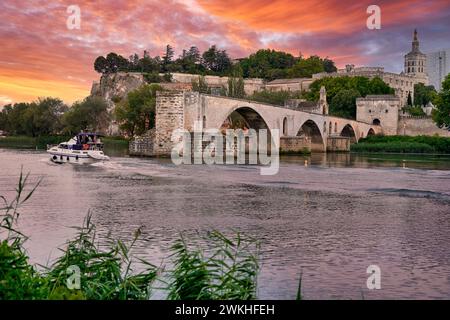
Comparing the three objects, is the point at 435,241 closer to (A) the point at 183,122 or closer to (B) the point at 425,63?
(A) the point at 183,122

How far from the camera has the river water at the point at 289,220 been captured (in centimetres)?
932

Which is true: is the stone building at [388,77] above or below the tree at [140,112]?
above

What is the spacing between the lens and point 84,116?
69500mm

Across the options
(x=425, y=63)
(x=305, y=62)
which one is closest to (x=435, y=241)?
(x=305, y=62)

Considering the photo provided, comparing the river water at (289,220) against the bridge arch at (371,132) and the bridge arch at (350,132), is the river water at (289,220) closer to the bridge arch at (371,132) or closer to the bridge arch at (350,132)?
the bridge arch at (350,132)

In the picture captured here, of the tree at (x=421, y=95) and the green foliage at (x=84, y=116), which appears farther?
the tree at (x=421, y=95)

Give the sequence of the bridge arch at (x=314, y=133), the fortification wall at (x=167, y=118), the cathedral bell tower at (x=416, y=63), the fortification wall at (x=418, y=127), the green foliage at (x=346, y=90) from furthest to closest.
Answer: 1. the cathedral bell tower at (x=416, y=63)
2. the green foliage at (x=346, y=90)
3. the fortification wall at (x=418, y=127)
4. the bridge arch at (x=314, y=133)
5. the fortification wall at (x=167, y=118)

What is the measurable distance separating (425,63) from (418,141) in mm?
80398

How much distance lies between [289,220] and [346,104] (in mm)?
77107

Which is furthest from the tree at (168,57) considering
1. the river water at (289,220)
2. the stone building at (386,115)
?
the river water at (289,220)

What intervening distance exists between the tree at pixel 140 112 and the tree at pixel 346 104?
37818 mm

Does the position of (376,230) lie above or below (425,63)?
below

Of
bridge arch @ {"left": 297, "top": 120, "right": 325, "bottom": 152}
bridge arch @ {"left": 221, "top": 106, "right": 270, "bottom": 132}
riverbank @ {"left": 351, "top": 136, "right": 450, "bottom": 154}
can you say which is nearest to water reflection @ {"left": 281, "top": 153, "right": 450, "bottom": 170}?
bridge arch @ {"left": 221, "top": 106, "right": 270, "bottom": 132}

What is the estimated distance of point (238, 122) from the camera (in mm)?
71125
